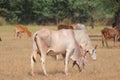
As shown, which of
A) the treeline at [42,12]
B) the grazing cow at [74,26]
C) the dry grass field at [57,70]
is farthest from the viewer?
the treeline at [42,12]

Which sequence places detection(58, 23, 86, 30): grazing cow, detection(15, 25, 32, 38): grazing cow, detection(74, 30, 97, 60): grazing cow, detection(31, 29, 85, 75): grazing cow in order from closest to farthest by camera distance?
detection(31, 29, 85, 75): grazing cow, detection(74, 30, 97, 60): grazing cow, detection(58, 23, 86, 30): grazing cow, detection(15, 25, 32, 38): grazing cow

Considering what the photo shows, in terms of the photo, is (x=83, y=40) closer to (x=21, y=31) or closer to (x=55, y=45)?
(x=55, y=45)

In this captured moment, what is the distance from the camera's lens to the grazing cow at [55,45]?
1284 centimetres

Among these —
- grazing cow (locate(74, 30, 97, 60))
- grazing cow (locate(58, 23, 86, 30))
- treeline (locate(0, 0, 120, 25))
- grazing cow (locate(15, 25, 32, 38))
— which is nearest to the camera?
grazing cow (locate(74, 30, 97, 60))

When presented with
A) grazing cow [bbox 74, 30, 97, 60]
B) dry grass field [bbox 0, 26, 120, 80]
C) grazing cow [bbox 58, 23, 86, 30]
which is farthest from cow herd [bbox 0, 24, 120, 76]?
grazing cow [bbox 58, 23, 86, 30]

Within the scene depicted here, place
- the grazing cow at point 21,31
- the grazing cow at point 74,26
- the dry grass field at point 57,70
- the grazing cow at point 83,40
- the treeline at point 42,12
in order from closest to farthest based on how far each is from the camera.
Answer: the dry grass field at point 57,70
the grazing cow at point 83,40
the grazing cow at point 74,26
the grazing cow at point 21,31
the treeline at point 42,12

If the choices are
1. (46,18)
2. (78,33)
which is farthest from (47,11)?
(78,33)

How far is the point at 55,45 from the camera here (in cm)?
1290

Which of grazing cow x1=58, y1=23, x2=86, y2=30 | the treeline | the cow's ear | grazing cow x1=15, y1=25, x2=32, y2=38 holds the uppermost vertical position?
the cow's ear

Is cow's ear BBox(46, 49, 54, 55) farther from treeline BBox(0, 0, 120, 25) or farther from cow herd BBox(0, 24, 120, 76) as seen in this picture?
treeline BBox(0, 0, 120, 25)

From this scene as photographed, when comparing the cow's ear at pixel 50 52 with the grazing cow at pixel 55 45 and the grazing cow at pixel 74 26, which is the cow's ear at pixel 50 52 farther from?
the grazing cow at pixel 74 26

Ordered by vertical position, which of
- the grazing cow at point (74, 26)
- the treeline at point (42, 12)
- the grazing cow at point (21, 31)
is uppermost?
the grazing cow at point (74, 26)

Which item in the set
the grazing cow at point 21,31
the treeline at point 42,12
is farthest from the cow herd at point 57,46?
the treeline at point 42,12

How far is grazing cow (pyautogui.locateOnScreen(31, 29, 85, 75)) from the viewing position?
12.8m
